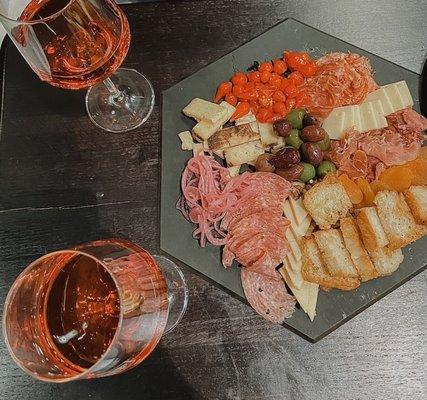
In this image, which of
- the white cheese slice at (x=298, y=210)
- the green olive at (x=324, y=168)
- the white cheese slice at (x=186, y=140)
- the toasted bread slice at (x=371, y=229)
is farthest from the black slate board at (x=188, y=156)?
the green olive at (x=324, y=168)

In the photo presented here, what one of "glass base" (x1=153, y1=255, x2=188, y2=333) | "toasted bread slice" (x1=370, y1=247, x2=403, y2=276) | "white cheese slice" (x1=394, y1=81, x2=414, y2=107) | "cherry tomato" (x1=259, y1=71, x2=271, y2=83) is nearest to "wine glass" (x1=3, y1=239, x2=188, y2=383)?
"glass base" (x1=153, y1=255, x2=188, y2=333)

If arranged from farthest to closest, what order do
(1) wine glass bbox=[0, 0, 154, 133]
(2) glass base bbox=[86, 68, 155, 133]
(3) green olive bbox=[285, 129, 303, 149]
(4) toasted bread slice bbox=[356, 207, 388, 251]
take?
(2) glass base bbox=[86, 68, 155, 133]
(3) green olive bbox=[285, 129, 303, 149]
(4) toasted bread slice bbox=[356, 207, 388, 251]
(1) wine glass bbox=[0, 0, 154, 133]

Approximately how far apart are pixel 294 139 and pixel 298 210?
0.21 metres

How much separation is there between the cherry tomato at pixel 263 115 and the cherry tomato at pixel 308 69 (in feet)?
0.56

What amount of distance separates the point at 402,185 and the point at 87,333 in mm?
967

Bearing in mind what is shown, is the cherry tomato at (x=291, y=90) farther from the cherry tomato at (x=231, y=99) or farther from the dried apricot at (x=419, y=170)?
the dried apricot at (x=419, y=170)

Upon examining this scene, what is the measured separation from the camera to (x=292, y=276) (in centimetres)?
152

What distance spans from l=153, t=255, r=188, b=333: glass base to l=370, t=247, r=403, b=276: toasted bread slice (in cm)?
55

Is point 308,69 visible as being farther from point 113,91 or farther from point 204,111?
point 113,91

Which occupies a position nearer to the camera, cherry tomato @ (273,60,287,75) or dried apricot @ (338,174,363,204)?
dried apricot @ (338,174,363,204)

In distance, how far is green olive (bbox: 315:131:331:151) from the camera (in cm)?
160

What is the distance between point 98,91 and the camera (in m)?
1.74

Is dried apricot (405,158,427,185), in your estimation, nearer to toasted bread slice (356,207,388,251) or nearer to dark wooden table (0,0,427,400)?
toasted bread slice (356,207,388,251)

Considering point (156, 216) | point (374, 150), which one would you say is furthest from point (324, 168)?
point (156, 216)
